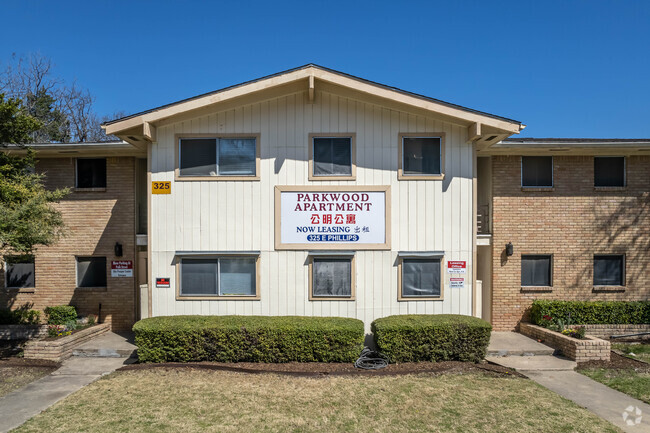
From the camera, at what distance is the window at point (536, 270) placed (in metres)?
12.0

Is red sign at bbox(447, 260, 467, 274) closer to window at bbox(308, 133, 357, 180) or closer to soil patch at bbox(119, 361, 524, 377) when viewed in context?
soil patch at bbox(119, 361, 524, 377)

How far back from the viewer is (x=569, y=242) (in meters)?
11.9

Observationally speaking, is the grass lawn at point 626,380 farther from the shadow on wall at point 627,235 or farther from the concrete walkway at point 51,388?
the concrete walkway at point 51,388

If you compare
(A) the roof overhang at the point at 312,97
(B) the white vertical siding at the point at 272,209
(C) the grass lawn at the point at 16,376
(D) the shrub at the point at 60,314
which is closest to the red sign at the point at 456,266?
(B) the white vertical siding at the point at 272,209

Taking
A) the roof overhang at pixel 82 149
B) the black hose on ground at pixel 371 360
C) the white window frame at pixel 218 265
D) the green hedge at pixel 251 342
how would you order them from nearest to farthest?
the black hose on ground at pixel 371 360 → the green hedge at pixel 251 342 → the white window frame at pixel 218 265 → the roof overhang at pixel 82 149

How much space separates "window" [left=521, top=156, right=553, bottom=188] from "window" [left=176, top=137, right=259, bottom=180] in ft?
26.1

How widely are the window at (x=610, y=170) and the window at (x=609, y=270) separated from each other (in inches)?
87.5

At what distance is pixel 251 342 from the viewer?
8.96 meters

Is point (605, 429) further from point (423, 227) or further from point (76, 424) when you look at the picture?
point (76, 424)

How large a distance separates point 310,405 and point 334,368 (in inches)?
74.9

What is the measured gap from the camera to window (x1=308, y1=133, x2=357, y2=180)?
9.92 meters

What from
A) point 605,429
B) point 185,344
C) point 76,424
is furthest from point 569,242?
point 76,424

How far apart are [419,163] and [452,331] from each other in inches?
159

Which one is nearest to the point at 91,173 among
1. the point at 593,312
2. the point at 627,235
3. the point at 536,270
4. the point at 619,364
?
the point at 536,270
